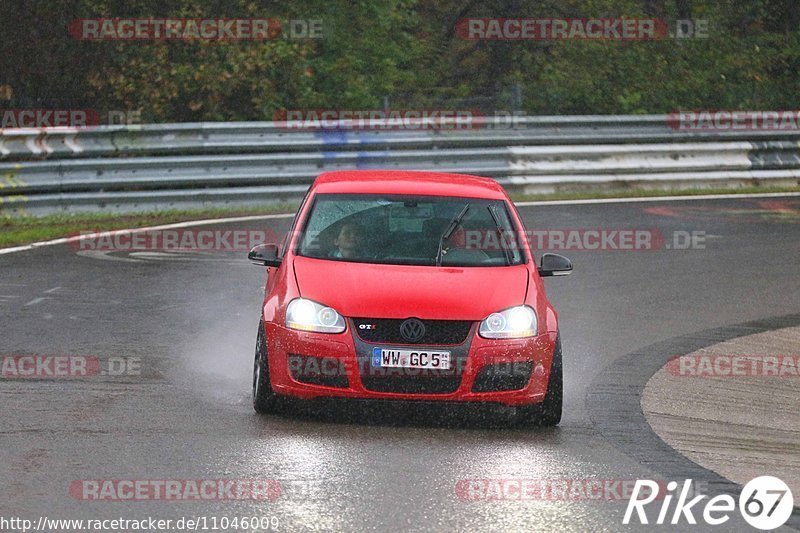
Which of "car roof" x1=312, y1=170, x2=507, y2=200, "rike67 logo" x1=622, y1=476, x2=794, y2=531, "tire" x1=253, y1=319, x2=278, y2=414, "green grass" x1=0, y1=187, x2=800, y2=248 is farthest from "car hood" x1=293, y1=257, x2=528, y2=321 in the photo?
"green grass" x1=0, y1=187, x2=800, y2=248

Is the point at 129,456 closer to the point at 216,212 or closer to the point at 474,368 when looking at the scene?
the point at 474,368

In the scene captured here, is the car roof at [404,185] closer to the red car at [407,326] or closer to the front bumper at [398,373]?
the red car at [407,326]

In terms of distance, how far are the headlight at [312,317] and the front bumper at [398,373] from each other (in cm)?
4

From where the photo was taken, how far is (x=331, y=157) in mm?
20812

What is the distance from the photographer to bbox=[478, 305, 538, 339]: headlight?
9.11 meters

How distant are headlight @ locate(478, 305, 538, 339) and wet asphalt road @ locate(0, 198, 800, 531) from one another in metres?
0.58

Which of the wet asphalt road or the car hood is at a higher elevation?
the car hood

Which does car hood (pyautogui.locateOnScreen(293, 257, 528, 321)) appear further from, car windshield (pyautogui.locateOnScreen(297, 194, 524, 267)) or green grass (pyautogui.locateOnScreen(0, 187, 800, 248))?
green grass (pyautogui.locateOnScreen(0, 187, 800, 248))

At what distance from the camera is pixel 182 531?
6.64 meters

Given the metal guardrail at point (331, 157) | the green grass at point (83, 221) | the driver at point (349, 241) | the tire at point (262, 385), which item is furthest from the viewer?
the metal guardrail at point (331, 157)

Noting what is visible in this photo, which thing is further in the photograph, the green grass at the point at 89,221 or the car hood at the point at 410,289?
the green grass at the point at 89,221

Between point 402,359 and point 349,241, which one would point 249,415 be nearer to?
point 402,359

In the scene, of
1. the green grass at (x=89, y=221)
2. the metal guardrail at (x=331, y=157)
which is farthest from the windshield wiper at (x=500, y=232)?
the metal guardrail at (x=331, y=157)

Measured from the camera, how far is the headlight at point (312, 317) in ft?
29.7
